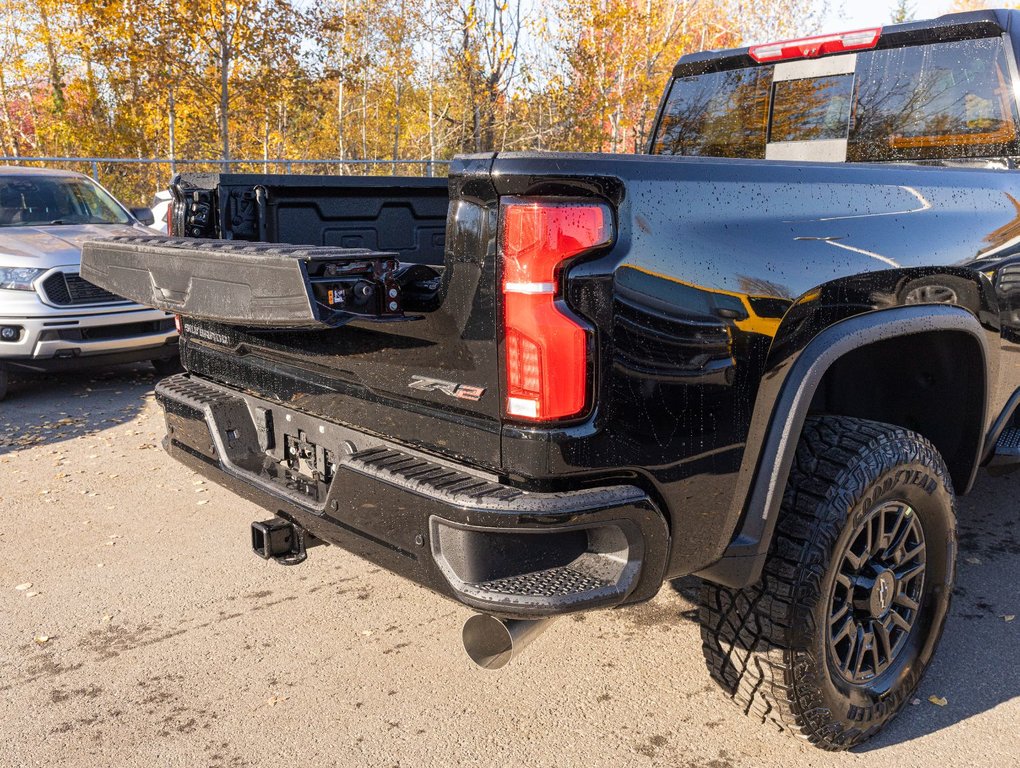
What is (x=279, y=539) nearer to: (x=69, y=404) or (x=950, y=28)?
(x=950, y=28)

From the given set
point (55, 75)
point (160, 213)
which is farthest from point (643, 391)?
point (55, 75)

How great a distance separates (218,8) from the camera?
15.6 m

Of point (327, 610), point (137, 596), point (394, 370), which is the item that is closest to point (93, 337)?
point (137, 596)

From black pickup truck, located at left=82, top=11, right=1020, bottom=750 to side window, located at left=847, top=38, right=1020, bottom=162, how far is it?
0.16 meters

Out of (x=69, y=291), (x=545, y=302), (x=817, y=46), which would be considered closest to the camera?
(x=545, y=302)

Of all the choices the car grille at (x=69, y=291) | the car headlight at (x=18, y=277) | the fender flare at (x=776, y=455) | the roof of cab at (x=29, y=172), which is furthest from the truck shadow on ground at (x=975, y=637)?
the roof of cab at (x=29, y=172)

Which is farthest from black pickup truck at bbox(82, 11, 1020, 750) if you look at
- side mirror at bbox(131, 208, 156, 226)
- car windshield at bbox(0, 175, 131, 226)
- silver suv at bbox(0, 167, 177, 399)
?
side mirror at bbox(131, 208, 156, 226)

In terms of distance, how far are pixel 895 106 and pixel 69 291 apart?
5683 mm

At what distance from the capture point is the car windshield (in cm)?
730

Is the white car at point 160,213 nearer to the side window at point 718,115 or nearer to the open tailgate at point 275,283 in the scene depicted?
the side window at point 718,115

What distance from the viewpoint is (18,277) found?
20.8ft

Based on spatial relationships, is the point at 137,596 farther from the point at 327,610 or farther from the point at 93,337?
the point at 93,337

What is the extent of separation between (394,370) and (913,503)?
5.24 ft

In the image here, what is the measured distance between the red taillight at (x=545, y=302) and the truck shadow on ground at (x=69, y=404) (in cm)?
471
